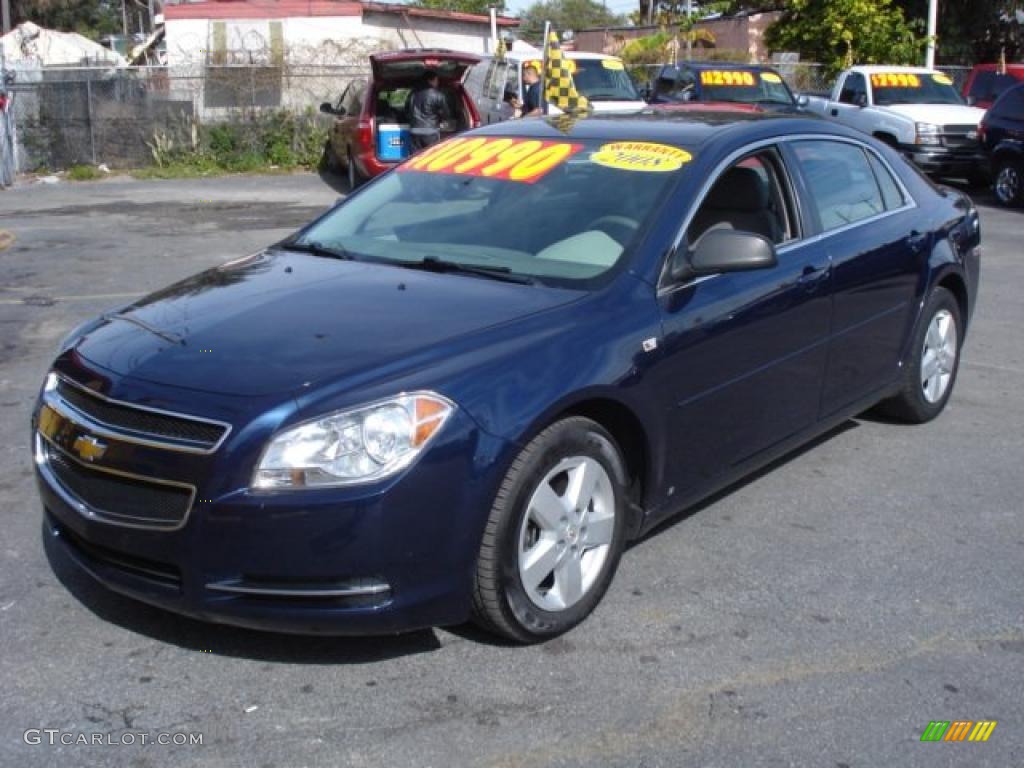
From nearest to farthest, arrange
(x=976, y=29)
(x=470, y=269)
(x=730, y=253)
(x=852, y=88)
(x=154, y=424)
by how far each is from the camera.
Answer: (x=154, y=424), (x=730, y=253), (x=470, y=269), (x=852, y=88), (x=976, y=29)

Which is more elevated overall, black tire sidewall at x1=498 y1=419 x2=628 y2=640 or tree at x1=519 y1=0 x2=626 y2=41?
tree at x1=519 y1=0 x2=626 y2=41

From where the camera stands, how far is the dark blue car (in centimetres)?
333

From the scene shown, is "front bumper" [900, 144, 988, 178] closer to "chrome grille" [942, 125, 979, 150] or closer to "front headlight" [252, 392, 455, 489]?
"chrome grille" [942, 125, 979, 150]

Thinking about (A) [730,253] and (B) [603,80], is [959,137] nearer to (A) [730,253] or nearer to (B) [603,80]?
(B) [603,80]

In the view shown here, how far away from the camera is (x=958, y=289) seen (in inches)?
248

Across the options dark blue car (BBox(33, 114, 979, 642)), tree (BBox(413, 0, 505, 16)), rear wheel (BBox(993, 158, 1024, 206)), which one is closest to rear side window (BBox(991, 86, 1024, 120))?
rear wheel (BBox(993, 158, 1024, 206))

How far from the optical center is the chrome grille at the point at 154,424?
3324 mm

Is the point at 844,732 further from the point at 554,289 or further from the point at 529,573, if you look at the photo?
the point at 554,289

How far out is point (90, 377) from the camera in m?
3.71

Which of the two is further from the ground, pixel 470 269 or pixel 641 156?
pixel 641 156

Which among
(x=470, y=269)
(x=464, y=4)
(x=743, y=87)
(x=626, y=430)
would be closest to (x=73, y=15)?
(x=464, y=4)

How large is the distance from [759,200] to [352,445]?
2.41m

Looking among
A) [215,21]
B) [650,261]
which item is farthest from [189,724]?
[215,21]

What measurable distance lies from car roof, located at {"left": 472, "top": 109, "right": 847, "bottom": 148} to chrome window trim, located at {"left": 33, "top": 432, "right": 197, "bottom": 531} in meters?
2.44
